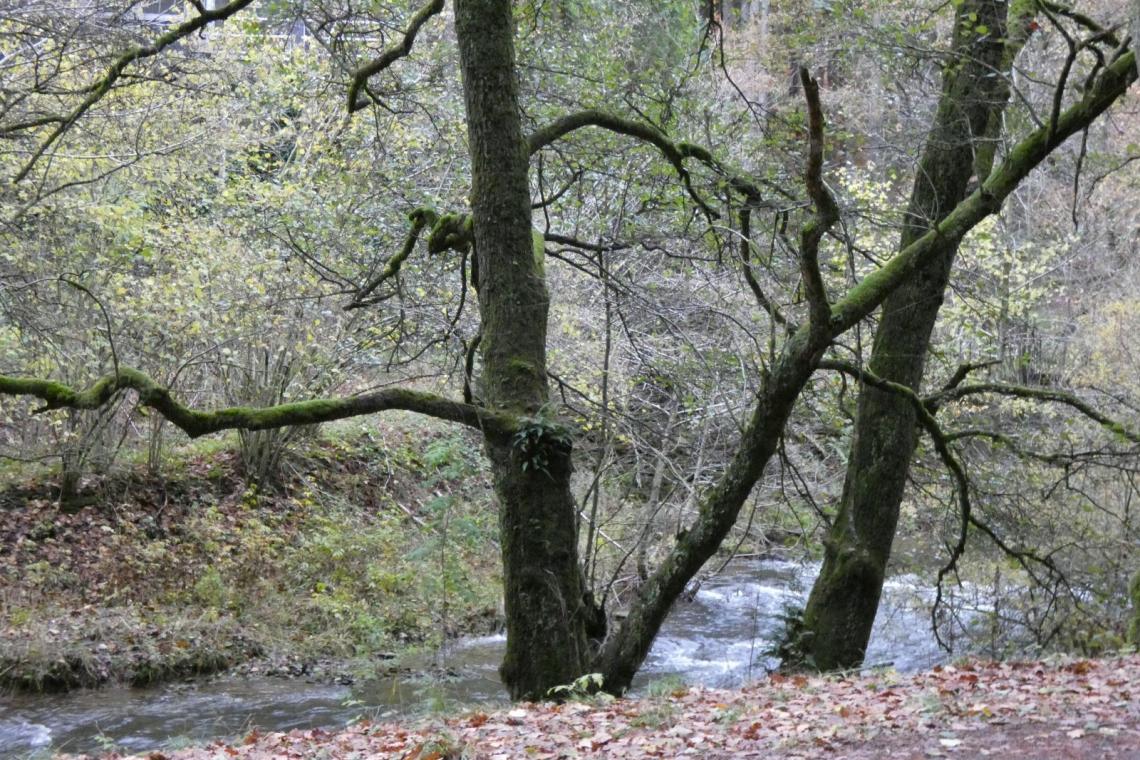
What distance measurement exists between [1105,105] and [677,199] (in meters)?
3.33

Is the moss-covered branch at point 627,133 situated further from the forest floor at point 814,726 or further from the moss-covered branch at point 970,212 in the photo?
the forest floor at point 814,726

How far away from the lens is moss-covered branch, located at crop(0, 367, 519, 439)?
20.9ft

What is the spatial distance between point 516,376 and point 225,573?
24.0 feet

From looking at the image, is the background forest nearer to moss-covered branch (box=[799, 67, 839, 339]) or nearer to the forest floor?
moss-covered branch (box=[799, 67, 839, 339])

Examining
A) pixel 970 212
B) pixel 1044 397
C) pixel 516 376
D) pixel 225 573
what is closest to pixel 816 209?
pixel 970 212

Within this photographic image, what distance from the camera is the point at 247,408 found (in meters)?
6.90

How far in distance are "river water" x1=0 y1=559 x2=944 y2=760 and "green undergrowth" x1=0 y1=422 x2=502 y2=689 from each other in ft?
1.81

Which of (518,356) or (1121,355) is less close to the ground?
(1121,355)

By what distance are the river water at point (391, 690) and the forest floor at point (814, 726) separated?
2275 mm

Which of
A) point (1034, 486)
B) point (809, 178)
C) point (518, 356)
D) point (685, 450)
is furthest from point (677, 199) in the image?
point (1034, 486)

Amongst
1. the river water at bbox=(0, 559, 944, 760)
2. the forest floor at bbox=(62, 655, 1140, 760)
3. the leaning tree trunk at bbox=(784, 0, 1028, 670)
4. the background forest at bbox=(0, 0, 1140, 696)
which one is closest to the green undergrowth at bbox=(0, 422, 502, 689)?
the background forest at bbox=(0, 0, 1140, 696)

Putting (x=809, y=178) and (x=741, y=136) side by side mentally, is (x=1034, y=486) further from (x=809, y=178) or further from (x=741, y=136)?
(x=809, y=178)

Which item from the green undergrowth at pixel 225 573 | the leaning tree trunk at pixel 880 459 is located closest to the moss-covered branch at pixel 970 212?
the leaning tree trunk at pixel 880 459

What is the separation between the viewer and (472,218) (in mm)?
7879
